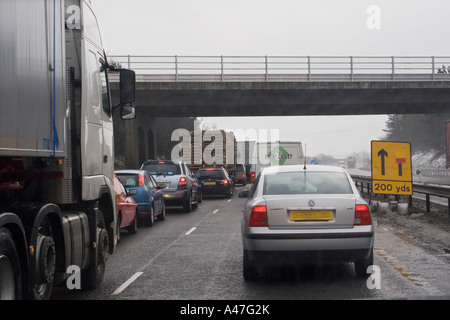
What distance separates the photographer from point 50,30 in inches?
227

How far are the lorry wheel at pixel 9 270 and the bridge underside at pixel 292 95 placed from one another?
106 ft

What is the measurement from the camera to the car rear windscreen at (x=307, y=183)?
8.29m

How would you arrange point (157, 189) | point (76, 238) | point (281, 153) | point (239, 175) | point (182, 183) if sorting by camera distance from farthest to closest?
1. point (239, 175)
2. point (281, 153)
3. point (182, 183)
4. point (157, 189)
5. point (76, 238)

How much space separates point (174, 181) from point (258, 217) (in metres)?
13.4

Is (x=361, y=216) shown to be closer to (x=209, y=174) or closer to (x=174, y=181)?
(x=174, y=181)

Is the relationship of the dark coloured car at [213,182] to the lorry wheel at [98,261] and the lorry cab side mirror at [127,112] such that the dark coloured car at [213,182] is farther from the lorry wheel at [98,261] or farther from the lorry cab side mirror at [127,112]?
the lorry wheel at [98,261]

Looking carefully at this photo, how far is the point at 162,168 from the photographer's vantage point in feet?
72.0

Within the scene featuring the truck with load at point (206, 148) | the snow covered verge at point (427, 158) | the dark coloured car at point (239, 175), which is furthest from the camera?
the snow covered verge at point (427, 158)

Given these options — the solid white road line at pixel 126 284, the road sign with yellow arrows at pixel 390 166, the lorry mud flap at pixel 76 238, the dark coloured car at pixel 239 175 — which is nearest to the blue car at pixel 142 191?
the road sign with yellow arrows at pixel 390 166

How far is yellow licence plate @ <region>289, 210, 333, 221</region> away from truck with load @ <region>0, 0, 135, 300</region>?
7.73ft

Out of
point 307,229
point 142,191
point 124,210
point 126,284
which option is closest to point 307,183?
point 307,229

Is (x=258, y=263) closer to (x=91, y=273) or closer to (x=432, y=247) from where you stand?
(x=91, y=273)
